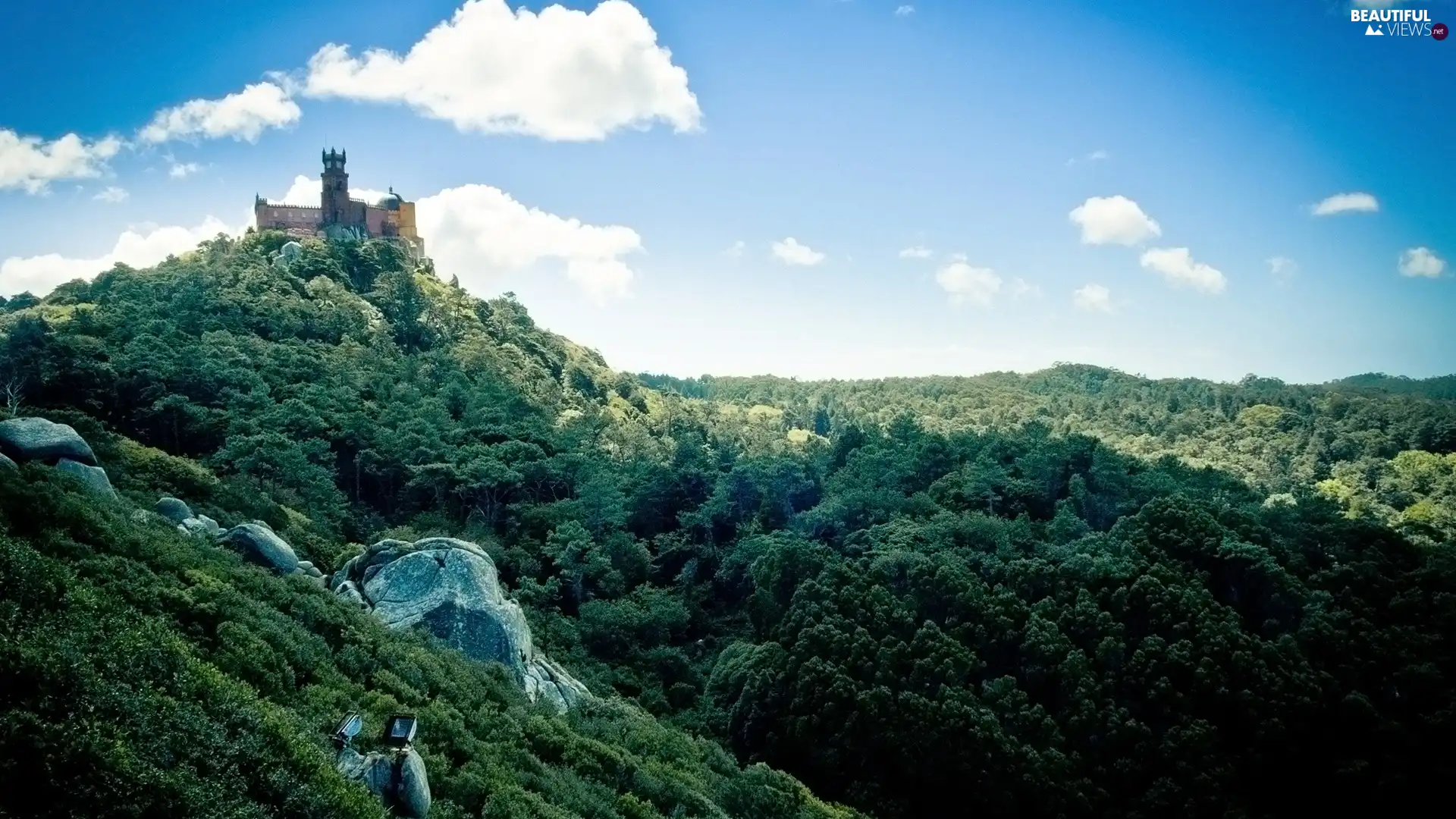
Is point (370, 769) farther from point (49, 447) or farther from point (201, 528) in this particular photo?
point (49, 447)

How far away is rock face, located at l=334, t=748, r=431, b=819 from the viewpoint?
39.5 feet

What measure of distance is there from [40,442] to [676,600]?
2482 cm

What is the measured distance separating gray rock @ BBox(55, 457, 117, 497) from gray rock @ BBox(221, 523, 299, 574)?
2900mm

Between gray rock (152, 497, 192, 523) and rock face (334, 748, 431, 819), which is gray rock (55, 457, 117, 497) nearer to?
gray rock (152, 497, 192, 523)

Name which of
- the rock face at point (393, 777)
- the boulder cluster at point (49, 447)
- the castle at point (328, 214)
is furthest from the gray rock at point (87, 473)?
the castle at point (328, 214)

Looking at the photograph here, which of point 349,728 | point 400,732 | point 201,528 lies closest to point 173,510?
point 201,528

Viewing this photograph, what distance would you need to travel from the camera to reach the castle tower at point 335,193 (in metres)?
75.4

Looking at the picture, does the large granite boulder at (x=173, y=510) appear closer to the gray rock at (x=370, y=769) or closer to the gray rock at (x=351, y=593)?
A: the gray rock at (x=351, y=593)

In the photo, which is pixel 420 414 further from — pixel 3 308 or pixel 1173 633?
pixel 1173 633

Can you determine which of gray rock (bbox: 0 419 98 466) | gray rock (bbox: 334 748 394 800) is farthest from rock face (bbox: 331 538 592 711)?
gray rock (bbox: 334 748 394 800)

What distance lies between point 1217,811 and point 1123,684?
4.77 m

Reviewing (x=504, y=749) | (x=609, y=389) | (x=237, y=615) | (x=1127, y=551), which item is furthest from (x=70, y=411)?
(x=609, y=389)

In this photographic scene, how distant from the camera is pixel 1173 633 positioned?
30.3 meters

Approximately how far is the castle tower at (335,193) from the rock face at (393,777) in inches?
2890
